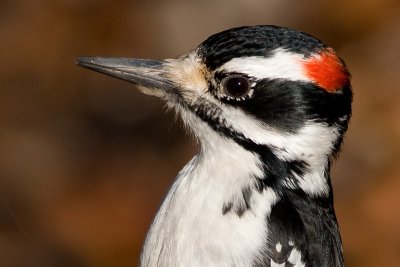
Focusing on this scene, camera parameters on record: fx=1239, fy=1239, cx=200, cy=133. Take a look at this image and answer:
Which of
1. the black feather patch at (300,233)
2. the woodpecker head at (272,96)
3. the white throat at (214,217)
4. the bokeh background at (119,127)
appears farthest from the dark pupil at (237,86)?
the bokeh background at (119,127)

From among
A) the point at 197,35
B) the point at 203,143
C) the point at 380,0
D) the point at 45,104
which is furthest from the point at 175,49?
the point at 203,143

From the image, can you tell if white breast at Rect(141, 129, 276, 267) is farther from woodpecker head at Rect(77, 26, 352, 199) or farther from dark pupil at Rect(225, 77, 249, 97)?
dark pupil at Rect(225, 77, 249, 97)

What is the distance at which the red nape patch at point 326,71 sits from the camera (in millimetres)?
4871

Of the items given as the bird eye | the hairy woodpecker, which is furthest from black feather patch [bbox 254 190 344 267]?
the bird eye

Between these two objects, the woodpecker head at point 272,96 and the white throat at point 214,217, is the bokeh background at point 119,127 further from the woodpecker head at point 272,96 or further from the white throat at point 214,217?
the woodpecker head at point 272,96

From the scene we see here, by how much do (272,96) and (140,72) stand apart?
577 mm

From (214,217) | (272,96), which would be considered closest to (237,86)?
(272,96)

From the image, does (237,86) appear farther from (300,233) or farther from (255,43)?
(300,233)

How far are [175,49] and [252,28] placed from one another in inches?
170

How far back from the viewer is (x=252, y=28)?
16.2 ft

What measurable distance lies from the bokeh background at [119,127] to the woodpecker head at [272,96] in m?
3.03

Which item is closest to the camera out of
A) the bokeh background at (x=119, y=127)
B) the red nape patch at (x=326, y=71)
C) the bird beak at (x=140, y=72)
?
the red nape patch at (x=326, y=71)

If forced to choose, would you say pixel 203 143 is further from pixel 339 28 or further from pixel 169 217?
pixel 339 28

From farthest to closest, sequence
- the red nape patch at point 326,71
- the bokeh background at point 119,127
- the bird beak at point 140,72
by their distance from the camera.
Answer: the bokeh background at point 119,127
the bird beak at point 140,72
the red nape patch at point 326,71
